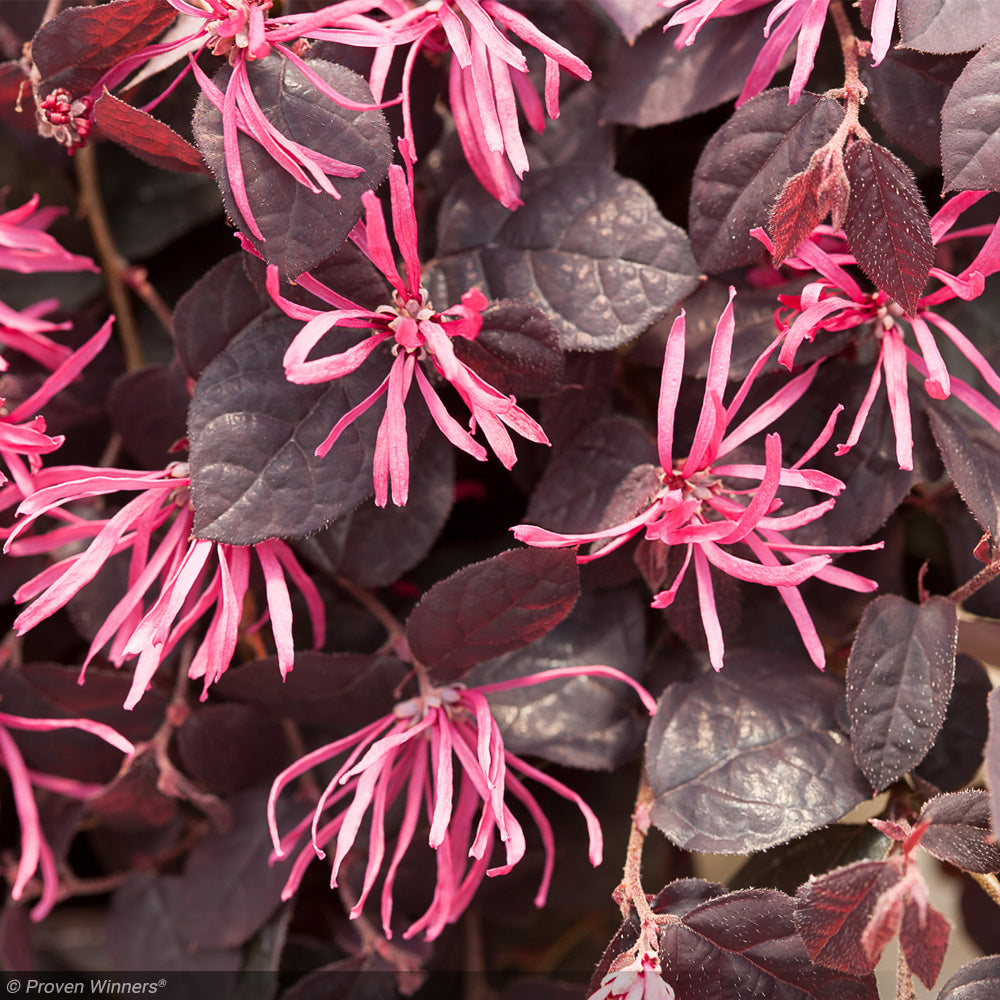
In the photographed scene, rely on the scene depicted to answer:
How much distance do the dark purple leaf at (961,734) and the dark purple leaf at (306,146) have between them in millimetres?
277

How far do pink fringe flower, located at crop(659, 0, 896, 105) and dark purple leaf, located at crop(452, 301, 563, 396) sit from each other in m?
0.10

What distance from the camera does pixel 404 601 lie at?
0.44 meters

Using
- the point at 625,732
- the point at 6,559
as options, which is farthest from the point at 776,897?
the point at 6,559

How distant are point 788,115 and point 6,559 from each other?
1.18 feet

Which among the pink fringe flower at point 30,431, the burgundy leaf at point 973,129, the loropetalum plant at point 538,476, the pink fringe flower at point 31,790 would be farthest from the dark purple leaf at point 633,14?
the pink fringe flower at point 31,790

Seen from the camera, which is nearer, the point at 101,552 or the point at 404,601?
the point at 101,552

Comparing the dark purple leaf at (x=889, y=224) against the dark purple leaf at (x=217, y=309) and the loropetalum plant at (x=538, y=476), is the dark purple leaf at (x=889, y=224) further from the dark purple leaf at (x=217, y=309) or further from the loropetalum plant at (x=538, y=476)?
the dark purple leaf at (x=217, y=309)

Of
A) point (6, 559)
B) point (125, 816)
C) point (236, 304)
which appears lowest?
point (125, 816)

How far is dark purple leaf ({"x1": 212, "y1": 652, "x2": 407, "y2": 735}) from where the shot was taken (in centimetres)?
36

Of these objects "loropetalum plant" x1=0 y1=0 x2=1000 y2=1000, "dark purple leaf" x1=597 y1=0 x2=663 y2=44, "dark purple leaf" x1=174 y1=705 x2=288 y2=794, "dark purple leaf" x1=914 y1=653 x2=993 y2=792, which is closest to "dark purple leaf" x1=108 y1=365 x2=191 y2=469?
"loropetalum plant" x1=0 y1=0 x2=1000 y2=1000

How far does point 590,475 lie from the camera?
1.18 feet

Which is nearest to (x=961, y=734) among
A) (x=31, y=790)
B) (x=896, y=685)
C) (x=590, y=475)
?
(x=896, y=685)

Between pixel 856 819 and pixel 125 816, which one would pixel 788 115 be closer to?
pixel 856 819

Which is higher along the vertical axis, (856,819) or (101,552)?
(101,552)
